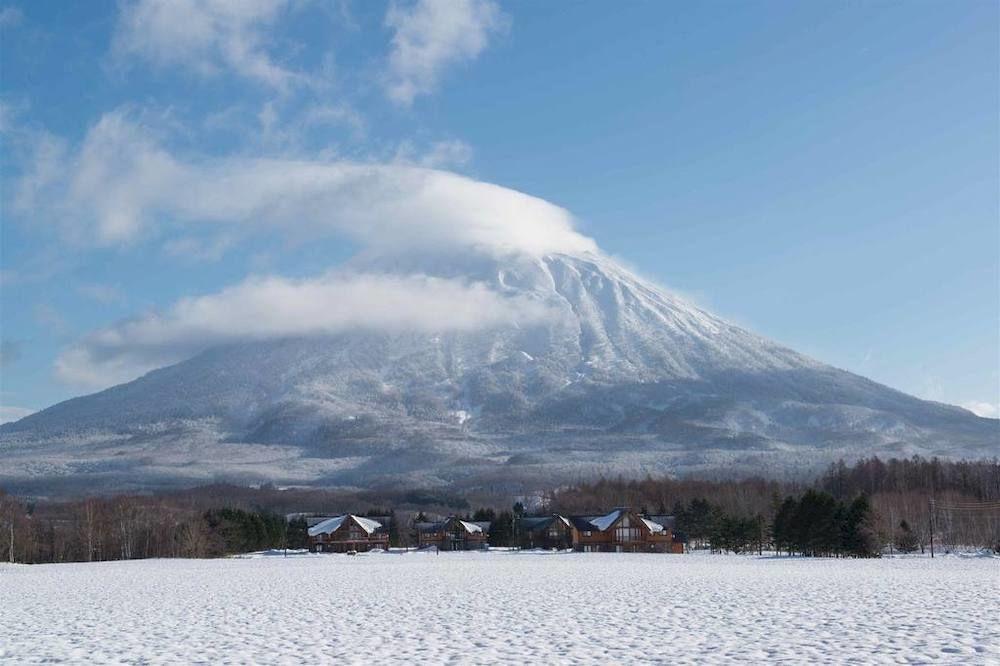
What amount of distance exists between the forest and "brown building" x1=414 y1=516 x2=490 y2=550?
2.32m

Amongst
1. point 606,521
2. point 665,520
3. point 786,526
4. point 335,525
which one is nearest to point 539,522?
point 606,521

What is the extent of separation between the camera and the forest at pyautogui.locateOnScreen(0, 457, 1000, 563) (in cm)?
6519

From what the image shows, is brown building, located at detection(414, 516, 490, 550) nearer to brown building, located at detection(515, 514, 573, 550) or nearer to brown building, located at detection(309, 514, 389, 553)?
brown building, located at detection(515, 514, 573, 550)

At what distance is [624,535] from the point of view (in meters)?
91.2

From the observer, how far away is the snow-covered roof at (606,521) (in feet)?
302

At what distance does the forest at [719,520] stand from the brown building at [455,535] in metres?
2.32

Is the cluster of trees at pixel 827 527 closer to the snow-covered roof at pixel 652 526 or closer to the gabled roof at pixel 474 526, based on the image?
the snow-covered roof at pixel 652 526

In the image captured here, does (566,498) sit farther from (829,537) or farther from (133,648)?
(133,648)

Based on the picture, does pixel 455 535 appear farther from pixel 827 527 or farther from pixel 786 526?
pixel 827 527

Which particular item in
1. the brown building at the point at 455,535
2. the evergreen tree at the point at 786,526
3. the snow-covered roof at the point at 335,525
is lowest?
the brown building at the point at 455,535

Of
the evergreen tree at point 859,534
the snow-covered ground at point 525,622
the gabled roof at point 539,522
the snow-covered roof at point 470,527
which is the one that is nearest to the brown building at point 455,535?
the snow-covered roof at point 470,527

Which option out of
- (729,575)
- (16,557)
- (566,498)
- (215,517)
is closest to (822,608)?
(729,575)

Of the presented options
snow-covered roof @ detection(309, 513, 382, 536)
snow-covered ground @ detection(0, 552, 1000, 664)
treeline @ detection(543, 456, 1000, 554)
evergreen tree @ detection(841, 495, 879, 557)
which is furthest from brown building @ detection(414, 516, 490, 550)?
snow-covered ground @ detection(0, 552, 1000, 664)

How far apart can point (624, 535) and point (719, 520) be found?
477 inches
